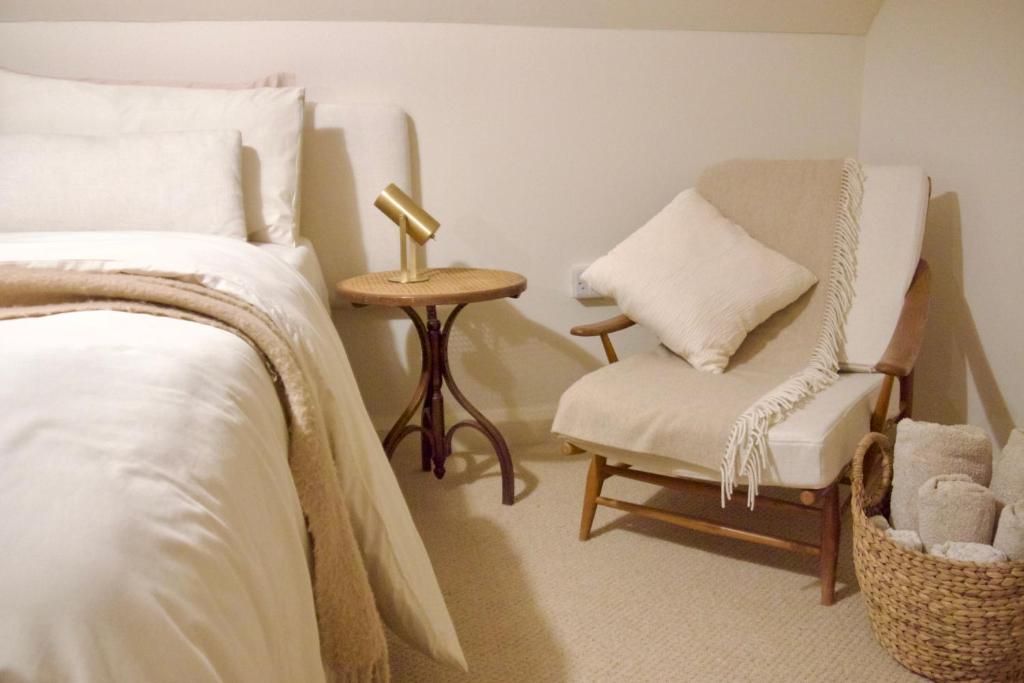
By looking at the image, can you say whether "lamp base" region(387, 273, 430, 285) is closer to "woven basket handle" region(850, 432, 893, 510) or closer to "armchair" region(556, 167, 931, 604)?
"armchair" region(556, 167, 931, 604)

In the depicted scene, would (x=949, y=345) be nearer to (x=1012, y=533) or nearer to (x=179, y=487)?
(x=1012, y=533)

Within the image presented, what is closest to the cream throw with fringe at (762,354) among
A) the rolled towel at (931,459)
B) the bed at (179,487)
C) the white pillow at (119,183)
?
the rolled towel at (931,459)

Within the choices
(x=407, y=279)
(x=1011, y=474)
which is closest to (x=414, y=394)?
(x=407, y=279)

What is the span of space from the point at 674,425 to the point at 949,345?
1.07 meters

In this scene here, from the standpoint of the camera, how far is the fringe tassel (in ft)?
4.99

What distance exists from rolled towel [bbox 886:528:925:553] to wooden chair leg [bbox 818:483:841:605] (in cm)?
18

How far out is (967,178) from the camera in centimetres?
211

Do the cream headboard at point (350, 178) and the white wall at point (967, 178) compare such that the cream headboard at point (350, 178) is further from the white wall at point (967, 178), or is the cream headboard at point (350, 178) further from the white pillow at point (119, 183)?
the white wall at point (967, 178)

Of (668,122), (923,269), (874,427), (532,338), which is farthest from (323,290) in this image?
(923,269)

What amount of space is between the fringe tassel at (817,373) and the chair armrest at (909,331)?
→ 14 cm

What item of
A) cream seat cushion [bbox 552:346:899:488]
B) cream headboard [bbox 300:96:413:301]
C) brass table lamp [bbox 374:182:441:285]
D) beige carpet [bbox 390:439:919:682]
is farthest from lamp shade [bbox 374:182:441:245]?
beige carpet [bbox 390:439:919:682]

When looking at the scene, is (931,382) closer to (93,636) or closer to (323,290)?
(323,290)

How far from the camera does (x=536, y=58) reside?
235 cm

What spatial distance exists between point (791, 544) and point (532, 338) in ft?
3.64
